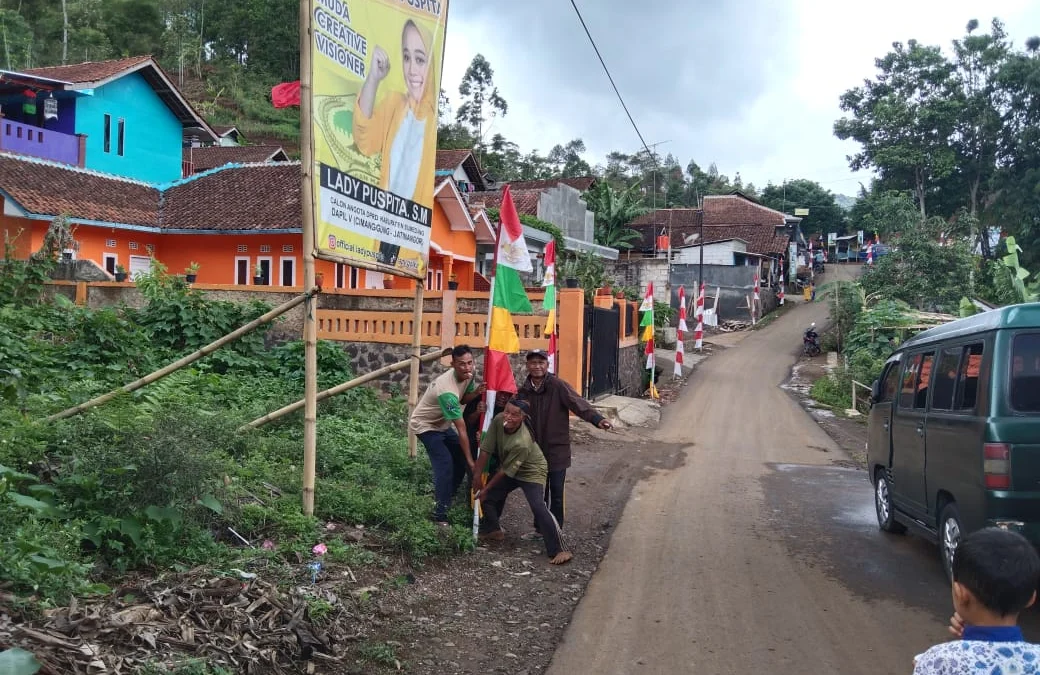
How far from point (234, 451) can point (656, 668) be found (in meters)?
4.52

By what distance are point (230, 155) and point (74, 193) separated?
20.8 m

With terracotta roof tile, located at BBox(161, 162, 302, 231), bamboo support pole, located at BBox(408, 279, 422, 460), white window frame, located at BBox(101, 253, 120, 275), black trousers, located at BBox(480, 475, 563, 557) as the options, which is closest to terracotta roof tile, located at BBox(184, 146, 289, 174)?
terracotta roof tile, located at BBox(161, 162, 302, 231)

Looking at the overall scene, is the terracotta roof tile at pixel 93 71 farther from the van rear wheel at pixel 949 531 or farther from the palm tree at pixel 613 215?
the van rear wheel at pixel 949 531

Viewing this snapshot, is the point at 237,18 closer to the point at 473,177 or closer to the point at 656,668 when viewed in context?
the point at 473,177

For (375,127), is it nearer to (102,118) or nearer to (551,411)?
(551,411)

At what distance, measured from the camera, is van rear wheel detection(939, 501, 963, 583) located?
5848 mm

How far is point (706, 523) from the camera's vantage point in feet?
27.5

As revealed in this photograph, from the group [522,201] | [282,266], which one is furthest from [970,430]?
[522,201]

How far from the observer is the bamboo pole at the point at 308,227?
20.2 feet

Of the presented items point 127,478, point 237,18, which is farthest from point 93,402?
point 237,18

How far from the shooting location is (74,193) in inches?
824

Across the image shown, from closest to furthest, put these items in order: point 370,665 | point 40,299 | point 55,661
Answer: point 55,661 < point 370,665 < point 40,299

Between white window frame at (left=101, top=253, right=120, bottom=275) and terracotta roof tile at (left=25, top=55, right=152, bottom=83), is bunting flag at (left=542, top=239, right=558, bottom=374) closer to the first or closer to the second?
white window frame at (left=101, top=253, right=120, bottom=275)

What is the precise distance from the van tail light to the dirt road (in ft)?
3.36
